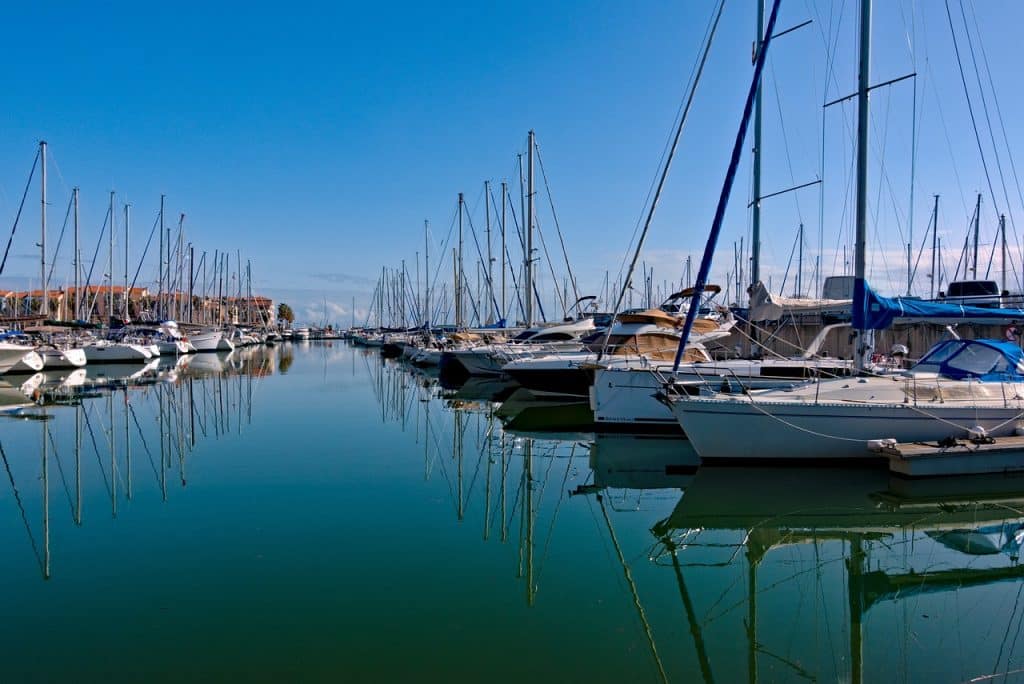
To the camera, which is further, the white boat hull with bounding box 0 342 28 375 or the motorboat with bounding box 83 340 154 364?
the motorboat with bounding box 83 340 154 364

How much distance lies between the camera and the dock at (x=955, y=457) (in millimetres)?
12812

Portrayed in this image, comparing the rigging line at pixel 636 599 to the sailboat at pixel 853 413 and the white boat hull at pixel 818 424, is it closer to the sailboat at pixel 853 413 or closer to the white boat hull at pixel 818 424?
the white boat hull at pixel 818 424

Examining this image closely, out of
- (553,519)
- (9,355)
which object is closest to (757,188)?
(553,519)

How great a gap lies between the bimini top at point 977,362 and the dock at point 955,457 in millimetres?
2260

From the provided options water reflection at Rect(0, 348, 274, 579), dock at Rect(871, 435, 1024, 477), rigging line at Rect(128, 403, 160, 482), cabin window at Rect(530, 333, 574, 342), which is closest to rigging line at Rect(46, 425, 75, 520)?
water reflection at Rect(0, 348, 274, 579)

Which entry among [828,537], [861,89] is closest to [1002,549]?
[828,537]

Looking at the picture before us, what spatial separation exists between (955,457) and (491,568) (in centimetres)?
884

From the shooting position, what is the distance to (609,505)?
12.1 m

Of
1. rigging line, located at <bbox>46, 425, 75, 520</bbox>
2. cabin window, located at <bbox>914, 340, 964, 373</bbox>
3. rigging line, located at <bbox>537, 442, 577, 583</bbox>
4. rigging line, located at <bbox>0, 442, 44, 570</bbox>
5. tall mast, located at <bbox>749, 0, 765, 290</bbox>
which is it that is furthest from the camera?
tall mast, located at <bbox>749, 0, 765, 290</bbox>

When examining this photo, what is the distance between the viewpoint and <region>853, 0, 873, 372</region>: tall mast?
49.6 feet

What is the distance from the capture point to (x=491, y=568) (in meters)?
9.00

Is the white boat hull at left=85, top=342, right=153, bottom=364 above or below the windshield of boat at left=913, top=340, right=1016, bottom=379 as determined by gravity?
below

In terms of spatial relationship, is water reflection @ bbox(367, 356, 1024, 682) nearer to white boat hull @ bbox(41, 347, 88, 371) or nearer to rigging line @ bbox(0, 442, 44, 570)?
rigging line @ bbox(0, 442, 44, 570)

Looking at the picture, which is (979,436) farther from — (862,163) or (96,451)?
(96,451)
